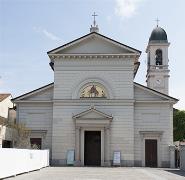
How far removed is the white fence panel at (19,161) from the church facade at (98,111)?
20.1 ft

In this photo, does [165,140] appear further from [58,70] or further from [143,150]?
[58,70]

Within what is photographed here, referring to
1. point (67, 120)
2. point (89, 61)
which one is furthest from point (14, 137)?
point (89, 61)

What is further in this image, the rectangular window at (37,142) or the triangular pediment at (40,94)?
the triangular pediment at (40,94)

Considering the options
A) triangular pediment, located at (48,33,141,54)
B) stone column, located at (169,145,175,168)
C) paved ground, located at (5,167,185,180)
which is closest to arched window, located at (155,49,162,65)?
triangular pediment, located at (48,33,141,54)

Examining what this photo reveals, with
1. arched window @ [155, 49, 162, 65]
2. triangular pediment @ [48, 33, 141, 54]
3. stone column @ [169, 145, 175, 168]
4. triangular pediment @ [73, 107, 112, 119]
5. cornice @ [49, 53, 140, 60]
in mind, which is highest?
arched window @ [155, 49, 162, 65]

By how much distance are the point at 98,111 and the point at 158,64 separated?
25.2 m

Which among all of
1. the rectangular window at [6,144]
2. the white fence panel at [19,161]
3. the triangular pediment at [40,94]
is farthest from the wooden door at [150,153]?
the rectangular window at [6,144]

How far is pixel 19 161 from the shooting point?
26.2 meters

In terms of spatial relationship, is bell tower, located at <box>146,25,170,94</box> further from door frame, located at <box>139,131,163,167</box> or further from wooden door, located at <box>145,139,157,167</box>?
wooden door, located at <box>145,139,157,167</box>

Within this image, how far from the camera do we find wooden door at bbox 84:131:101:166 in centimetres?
4025

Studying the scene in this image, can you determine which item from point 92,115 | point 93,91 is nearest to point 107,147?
point 92,115

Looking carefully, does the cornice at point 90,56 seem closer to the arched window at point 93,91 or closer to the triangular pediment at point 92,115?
the arched window at point 93,91

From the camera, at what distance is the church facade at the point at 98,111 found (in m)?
39.4

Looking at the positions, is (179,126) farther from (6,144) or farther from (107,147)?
(6,144)
